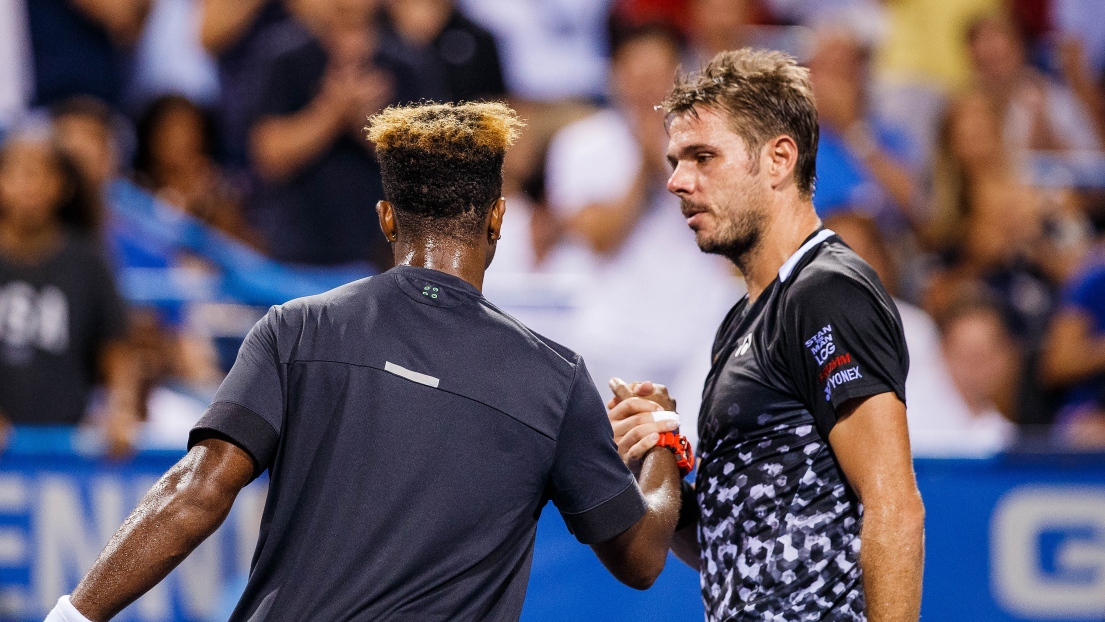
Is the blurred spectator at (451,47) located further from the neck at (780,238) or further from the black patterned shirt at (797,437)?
the black patterned shirt at (797,437)

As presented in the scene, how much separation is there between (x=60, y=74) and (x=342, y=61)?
62.1 inches

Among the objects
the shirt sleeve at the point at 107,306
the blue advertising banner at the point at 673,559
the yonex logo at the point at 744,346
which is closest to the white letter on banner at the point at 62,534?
the blue advertising banner at the point at 673,559

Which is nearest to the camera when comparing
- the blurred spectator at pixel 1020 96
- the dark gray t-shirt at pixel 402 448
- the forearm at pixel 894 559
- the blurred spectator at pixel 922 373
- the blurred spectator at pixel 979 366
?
the dark gray t-shirt at pixel 402 448

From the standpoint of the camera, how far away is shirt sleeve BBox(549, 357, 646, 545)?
8.63 feet

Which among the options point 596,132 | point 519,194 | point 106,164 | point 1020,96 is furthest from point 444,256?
point 1020,96

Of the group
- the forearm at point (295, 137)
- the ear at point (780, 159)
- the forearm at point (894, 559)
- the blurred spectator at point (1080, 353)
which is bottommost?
the forearm at point (894, 559)

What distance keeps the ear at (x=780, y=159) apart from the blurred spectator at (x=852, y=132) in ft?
13.7

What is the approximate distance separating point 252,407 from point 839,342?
4.06ft

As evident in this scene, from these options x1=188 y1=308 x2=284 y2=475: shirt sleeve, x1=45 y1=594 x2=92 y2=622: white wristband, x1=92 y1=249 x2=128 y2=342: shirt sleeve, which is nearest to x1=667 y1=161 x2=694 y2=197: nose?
x1=188 y1=308 x2=284 y2=475: shirt sleeve

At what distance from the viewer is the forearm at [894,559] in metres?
2.61

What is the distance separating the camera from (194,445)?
249cm

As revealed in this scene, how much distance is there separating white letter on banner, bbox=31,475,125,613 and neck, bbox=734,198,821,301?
3.16 m

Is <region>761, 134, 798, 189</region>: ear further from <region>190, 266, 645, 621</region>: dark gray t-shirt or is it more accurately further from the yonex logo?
<region>190, 266, 645, 621</region>: dark gray t-shirt

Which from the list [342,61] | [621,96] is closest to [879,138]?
[621,96]
